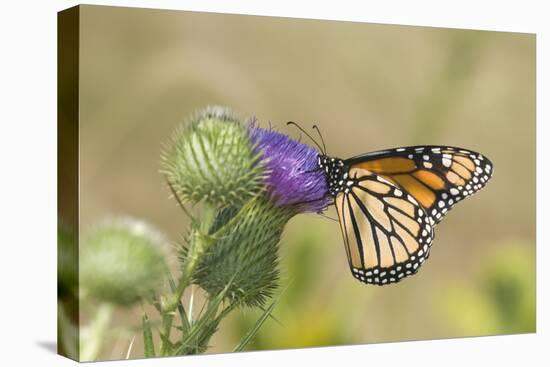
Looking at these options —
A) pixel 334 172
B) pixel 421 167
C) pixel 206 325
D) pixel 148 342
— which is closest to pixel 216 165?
pixel 206 325

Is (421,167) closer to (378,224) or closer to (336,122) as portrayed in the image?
(378,224)

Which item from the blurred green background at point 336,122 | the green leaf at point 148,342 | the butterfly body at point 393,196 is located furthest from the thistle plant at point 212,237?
the butterfly body at point 393,196

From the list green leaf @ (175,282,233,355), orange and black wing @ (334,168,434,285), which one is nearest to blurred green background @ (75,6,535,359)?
orange and black wing @ (334,168,434,285)

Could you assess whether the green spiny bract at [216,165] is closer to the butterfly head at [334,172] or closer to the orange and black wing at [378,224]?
the butterfly head at [334,172]

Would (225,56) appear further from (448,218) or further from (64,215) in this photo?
(448,218)

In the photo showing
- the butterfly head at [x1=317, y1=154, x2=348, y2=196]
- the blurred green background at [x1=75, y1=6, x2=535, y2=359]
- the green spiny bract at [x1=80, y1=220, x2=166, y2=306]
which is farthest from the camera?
the butterfly head at [x1=317, y1=154, x2=348, y2=196]

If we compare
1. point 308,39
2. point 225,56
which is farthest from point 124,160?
point 308,39

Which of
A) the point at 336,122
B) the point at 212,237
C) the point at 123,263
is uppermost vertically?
the point at 336,122

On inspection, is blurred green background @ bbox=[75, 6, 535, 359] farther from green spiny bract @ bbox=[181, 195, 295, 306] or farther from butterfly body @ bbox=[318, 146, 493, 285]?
green spiny bract @ bbox=[181, 195, 295, 306]
